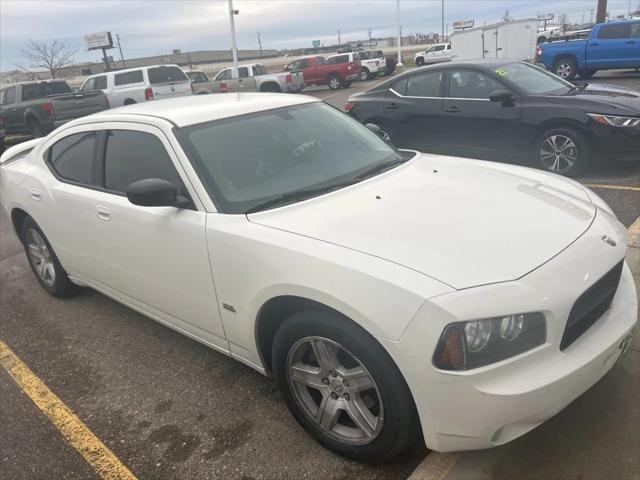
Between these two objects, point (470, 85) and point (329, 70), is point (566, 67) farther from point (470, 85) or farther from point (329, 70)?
point (470, 85)

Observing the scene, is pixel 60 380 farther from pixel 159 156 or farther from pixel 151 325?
pixel 159 156

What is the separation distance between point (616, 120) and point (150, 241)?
575 centimetres

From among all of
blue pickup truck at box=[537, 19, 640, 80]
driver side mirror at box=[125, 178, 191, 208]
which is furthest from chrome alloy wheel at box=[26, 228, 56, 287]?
blue pickup truck at box=[537, 19, 640, 80]

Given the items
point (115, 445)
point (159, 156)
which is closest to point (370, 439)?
point (115, 445)

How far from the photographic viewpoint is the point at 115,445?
107 inches

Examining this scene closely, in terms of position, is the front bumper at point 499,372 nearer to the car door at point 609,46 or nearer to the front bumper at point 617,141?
the front bumper at point 617,141

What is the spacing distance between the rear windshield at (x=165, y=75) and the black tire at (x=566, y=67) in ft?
42.2

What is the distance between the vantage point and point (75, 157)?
3824 mm

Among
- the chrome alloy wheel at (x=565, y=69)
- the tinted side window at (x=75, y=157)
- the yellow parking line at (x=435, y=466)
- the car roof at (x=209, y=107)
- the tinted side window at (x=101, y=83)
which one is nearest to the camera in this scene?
the yellow parking line at (x=435, y=466)

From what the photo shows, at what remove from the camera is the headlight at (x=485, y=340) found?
1879 mm

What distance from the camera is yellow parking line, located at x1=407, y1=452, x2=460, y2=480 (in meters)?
2.23

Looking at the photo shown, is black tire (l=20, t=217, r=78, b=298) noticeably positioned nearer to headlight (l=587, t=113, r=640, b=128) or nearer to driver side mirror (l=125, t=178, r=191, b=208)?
driver side mirror (l=125, t=178, r=191, b=208)

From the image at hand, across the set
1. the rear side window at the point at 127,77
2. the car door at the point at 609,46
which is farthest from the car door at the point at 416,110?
the car door at the point at 609,46

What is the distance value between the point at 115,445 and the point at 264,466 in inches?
33.5
